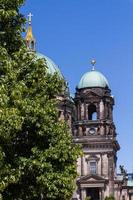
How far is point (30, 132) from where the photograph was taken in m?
33.6

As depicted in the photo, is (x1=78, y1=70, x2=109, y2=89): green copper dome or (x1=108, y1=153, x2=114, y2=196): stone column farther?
(x1=78, y1=70, x2=109, y2=89): green copper dome

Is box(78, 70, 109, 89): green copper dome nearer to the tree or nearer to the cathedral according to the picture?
the cathedral

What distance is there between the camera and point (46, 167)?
104 ft

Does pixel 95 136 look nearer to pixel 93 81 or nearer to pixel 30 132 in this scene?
pixel 93 81

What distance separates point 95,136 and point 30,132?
53.0 meters

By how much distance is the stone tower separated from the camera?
8419 cm

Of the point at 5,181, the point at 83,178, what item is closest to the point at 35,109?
the point at 5,181

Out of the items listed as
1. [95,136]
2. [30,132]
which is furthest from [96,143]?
[30,132]

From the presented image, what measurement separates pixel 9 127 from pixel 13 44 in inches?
262

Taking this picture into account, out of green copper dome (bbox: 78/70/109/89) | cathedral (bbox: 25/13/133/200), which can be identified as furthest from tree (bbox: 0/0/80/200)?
green copper dome (bbox: 78/70/109/89)

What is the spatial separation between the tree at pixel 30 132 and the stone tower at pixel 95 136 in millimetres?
50440

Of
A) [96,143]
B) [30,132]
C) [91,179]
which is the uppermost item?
[96,143]

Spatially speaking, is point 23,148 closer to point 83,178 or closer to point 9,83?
point 9,83

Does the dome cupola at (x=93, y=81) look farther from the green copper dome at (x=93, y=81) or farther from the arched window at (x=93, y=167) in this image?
the arched window at (x=93, y=167)
